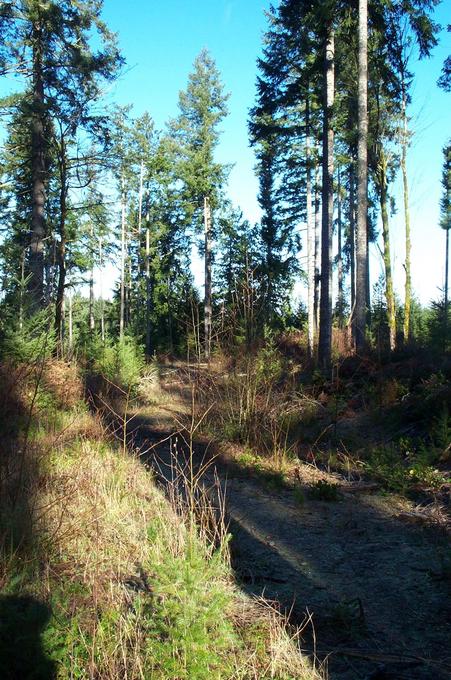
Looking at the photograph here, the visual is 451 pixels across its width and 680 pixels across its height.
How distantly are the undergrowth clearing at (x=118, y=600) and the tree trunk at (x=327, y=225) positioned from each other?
9.62 metres

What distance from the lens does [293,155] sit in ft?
72.9

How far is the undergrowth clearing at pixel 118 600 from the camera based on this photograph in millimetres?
2330

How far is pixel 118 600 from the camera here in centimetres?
270

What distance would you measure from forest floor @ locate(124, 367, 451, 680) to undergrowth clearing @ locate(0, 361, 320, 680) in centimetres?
31

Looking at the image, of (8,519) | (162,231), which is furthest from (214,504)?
(162,231)

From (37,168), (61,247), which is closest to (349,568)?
(61,247)

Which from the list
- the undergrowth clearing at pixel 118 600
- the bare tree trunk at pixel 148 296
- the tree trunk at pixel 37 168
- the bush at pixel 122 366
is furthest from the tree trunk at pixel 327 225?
the bare tree trunk at pixel 148 296

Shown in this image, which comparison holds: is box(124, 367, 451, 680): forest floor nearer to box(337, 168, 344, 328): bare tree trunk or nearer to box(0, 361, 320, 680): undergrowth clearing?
box(0, 361, 320, 680): undergrowth clearing

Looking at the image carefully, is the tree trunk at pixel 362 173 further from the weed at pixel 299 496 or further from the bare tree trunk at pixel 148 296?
the bare tree trunk at pixel 148 296

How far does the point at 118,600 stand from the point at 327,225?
40.8ft

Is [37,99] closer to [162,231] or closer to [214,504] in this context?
[214,504]

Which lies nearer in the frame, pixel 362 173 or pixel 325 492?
pixel 325 492

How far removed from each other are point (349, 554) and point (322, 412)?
5177mm

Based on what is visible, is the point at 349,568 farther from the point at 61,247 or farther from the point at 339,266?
the point at 339,266
